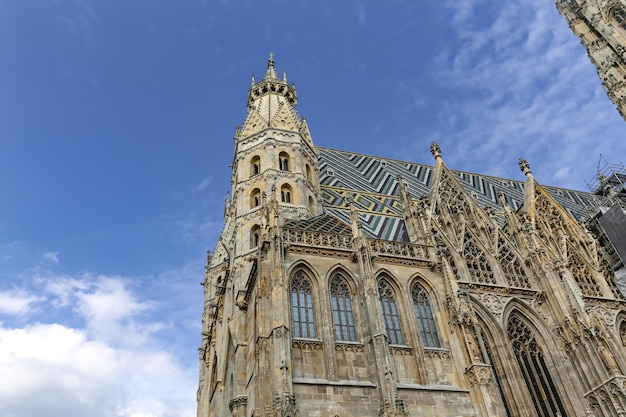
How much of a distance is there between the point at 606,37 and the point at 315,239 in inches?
984

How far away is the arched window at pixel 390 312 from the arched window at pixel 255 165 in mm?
8329

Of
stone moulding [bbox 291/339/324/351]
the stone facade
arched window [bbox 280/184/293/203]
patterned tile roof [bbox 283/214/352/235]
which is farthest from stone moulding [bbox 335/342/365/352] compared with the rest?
arched window [bbox 280/184/293/203]

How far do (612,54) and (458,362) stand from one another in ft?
79.7

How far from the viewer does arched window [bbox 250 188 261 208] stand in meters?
20.2

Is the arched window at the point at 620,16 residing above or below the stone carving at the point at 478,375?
above

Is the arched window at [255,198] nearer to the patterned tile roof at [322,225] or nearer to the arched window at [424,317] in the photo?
the patterned tile roof at [322,225]

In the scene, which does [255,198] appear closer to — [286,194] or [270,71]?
[286,194]

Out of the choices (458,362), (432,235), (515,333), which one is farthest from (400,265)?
(515,333)

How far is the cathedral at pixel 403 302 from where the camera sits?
42.7ft

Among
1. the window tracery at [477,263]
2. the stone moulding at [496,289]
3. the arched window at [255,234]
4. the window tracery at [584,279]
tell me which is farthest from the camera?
the arched window at [255,234]

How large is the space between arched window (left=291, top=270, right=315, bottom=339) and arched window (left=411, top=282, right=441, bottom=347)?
3184mm

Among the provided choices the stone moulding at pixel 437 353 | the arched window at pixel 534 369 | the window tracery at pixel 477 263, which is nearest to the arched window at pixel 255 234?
the window tracery at pixel 477 263

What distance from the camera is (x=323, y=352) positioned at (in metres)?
13.3

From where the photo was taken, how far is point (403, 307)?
49.3 feet
